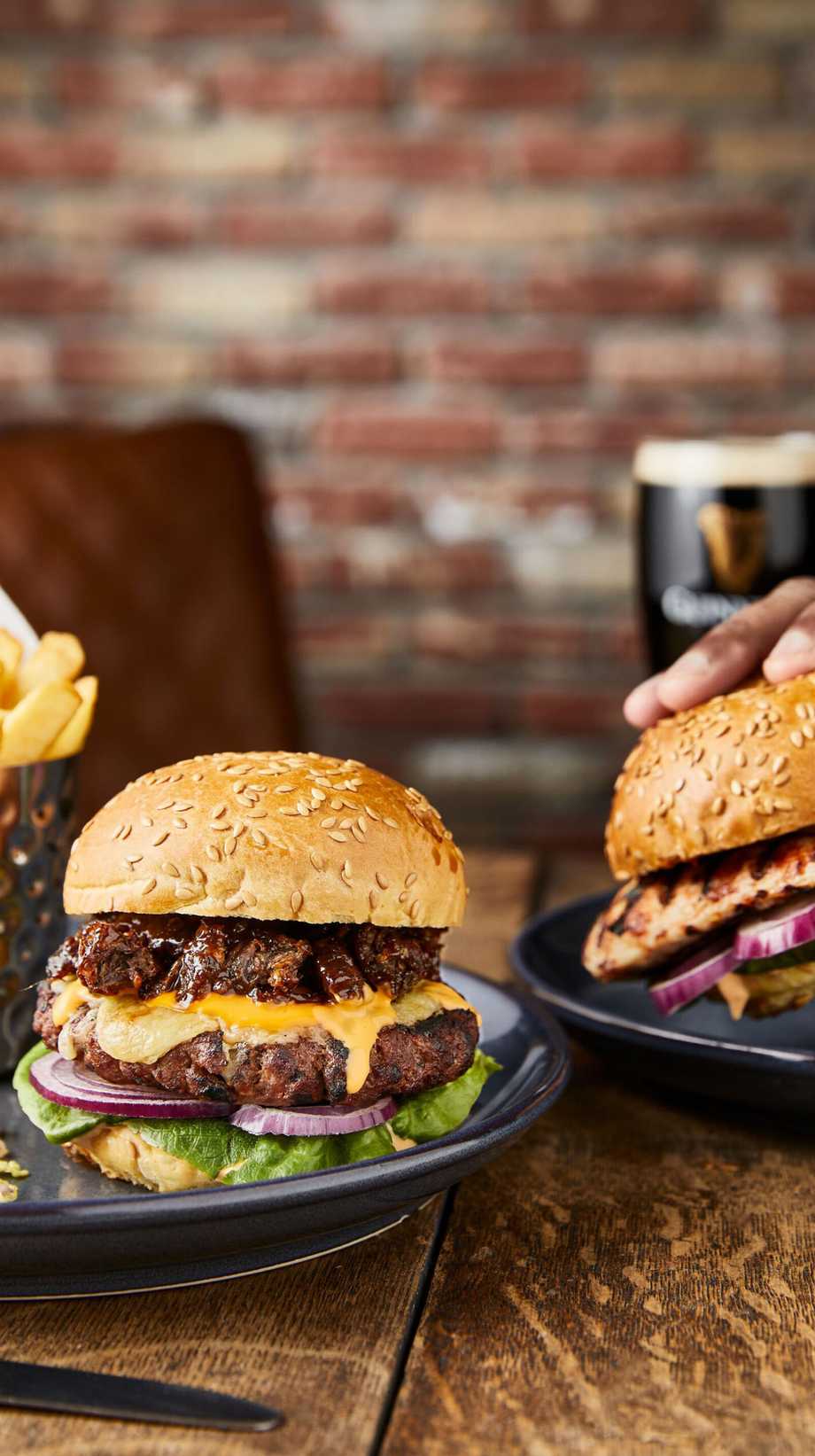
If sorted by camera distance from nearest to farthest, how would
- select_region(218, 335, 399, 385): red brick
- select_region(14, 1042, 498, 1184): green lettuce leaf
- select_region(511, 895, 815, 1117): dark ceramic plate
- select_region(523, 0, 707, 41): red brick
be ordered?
select_region(14, 1042, 498, 1184): green lettuce leaf, select_region(511, 895, 815, 1117): dark ceramic plate, select_region(523, 0, 707, 41): red brick, select_region(218, 335, 399, 385): red brick

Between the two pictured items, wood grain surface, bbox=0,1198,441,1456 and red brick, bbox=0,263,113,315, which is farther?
red brick, bbox=0,263,113,315

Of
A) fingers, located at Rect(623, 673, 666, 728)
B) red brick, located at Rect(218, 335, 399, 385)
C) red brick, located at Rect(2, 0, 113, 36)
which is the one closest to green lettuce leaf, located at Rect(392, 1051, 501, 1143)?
fingers, located at Rect(623, 673, 666, 728)

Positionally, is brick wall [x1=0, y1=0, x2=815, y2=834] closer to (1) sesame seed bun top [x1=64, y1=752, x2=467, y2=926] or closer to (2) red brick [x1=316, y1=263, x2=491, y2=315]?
(2) red brick [x1=316, y1=263, x2=491, y2=315]

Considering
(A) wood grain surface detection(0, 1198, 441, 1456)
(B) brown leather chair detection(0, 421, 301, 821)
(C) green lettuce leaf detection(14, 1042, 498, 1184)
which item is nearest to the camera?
(A) wood grain surface detection(0, 1198, 441, 1456)

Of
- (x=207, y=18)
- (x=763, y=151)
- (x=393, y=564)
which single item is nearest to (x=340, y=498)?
(x=393, y=564)

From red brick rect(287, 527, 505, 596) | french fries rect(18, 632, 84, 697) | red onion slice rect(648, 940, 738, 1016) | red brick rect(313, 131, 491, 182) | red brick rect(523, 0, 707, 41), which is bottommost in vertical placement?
red brick rect(287, 527, 505, 596)

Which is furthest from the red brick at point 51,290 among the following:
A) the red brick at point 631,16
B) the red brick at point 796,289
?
the red brick at point 796,289
